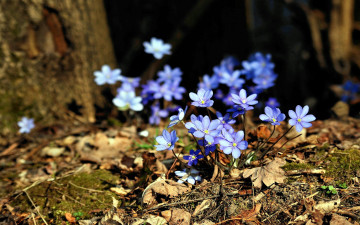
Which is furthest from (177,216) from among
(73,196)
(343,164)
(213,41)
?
(213,41)

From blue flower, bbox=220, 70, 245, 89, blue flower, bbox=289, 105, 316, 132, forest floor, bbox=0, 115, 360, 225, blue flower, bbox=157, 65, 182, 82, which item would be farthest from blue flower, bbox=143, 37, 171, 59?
blue flower, bbox=289, 105, 316, 132

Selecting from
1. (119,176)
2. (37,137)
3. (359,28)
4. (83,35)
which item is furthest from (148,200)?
(359,28)

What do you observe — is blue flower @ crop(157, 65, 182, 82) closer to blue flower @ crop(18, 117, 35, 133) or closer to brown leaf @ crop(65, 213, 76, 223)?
blue flower @ crop(18, 117, 35, 133)

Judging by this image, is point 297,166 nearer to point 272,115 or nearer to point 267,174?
point 267,174

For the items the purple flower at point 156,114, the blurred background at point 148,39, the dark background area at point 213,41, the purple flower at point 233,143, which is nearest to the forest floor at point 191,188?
the purple flower at point 233,143

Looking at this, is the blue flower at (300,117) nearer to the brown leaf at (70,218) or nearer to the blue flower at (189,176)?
the blue flower at (189,176)

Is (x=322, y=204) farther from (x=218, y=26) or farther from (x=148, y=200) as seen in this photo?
(x=218, y=26)
